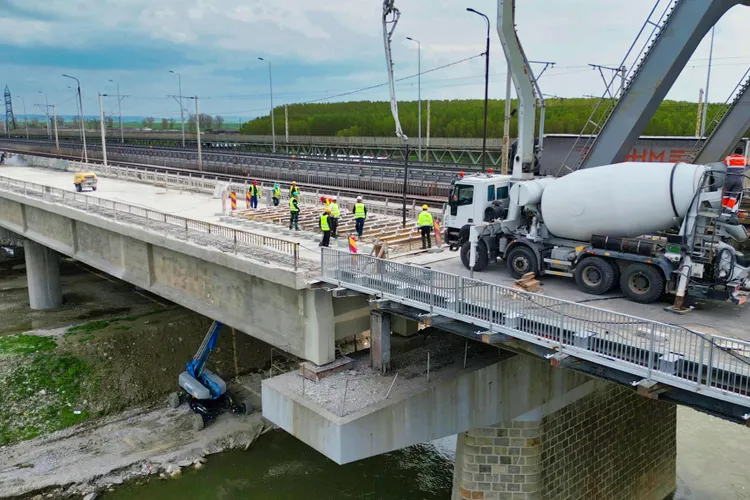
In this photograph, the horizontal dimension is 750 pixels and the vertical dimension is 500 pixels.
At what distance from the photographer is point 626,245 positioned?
13.3 metres

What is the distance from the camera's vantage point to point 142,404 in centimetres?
2534

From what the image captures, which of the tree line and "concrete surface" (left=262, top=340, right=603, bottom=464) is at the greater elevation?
the tree line

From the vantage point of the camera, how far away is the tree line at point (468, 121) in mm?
65062

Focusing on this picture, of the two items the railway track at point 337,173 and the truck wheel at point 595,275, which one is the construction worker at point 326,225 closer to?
the truck wheel at point 595,275

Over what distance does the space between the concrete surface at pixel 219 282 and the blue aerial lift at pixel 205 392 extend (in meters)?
2.72

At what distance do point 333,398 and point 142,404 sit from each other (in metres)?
13.9

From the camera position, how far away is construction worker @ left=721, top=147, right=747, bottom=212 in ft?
39.5

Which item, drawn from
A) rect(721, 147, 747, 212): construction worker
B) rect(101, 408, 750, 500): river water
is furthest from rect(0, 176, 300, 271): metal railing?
rect(721, 147, 747, 212): construction worker

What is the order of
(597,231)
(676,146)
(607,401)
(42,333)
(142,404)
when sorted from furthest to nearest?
(676,146) → (42,333) → (142,404) → (607,401) → (597,231)

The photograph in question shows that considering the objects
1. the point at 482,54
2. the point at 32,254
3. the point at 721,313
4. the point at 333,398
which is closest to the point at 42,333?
the point at 32,254

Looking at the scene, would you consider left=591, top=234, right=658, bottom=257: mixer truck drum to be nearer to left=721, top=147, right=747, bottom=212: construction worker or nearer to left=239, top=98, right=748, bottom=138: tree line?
left=721, top=147, right=747, bottom=212: construction worker

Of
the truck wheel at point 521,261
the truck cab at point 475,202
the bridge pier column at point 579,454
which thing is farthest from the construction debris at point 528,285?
the bridge pier column at point 579,454

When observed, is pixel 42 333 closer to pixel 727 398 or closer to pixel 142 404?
pixel 142 404

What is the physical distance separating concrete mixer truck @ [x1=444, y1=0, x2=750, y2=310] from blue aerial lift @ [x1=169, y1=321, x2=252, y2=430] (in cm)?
1153
